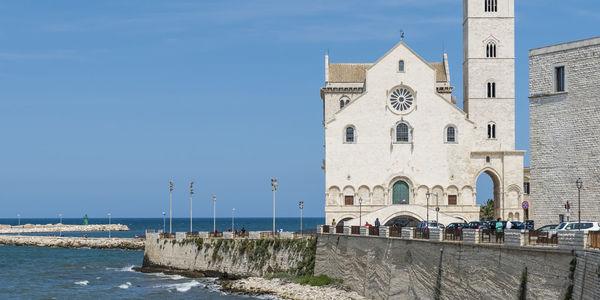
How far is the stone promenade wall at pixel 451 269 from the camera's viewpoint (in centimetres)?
2703

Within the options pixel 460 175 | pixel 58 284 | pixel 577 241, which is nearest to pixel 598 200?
pixel 577 241

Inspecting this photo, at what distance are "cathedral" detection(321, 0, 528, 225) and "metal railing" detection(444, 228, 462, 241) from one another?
33.3 meters

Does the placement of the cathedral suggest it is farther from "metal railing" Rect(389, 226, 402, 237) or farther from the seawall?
"metal railing" Rect(389, 226, 402, 237)

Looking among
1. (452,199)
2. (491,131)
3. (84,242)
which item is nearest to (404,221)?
(452,199)

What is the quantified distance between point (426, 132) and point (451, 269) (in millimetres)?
37345

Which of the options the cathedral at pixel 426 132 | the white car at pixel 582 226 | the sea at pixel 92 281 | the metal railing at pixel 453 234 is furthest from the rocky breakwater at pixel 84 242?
the white car at pixel 582 226

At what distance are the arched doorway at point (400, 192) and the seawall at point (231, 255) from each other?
1748cm

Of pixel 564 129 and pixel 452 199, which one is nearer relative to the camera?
pixel 564 129

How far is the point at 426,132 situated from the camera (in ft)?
232

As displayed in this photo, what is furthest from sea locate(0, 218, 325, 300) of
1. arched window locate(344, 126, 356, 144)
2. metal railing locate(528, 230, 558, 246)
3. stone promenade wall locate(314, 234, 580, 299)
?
metal railing locate(528, 230, 558, 246)

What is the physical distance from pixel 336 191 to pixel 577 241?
145 feet

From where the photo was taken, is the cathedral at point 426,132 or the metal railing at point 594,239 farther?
the cathedral at point 426,132

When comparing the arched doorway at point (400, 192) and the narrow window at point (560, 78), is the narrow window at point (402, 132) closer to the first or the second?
the arched doorway at point (400, 192)

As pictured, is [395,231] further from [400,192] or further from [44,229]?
[44,229]
